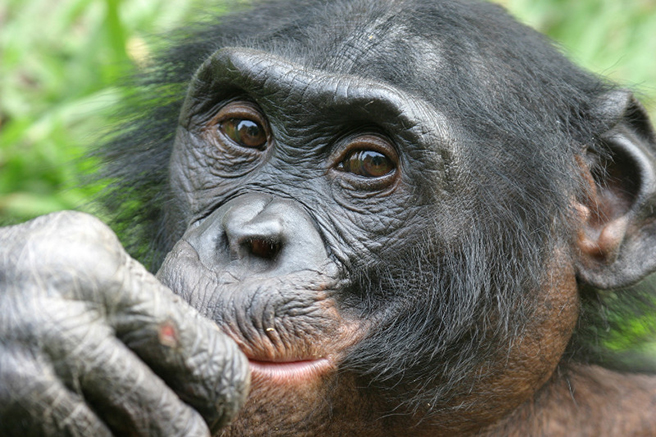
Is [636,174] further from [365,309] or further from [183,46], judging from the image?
[183,46]

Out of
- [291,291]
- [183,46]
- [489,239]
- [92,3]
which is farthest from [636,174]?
[92,3]

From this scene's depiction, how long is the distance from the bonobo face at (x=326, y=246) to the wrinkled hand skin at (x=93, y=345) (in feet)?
1.90

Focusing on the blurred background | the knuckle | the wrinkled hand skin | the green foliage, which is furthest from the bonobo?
the green foliage

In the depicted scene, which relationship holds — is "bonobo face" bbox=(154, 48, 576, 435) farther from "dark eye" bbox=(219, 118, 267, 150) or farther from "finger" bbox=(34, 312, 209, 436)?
"finger" bbox=(34, 312, 209, 436)

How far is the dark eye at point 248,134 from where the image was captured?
150 inches

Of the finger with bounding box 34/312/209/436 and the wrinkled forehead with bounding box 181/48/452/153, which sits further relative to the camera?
the wrinkled forehead with bounding box 181/48/452/153

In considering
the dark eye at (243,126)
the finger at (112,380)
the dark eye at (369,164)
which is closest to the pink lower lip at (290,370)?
the finger at (112,380)

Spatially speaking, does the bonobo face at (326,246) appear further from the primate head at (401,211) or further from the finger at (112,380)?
the finger at (112,380)

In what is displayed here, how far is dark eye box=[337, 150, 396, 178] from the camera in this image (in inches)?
138

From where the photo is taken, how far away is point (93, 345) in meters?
2.18

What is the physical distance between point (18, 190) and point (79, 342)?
4555mm

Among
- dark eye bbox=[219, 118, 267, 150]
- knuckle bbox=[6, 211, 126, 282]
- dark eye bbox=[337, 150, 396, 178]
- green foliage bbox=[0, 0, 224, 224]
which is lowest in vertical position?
green foliage bbox=[0, 0, 224, 224]

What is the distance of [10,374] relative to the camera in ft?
6.91

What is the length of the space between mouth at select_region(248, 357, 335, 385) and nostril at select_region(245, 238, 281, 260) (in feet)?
1.32
